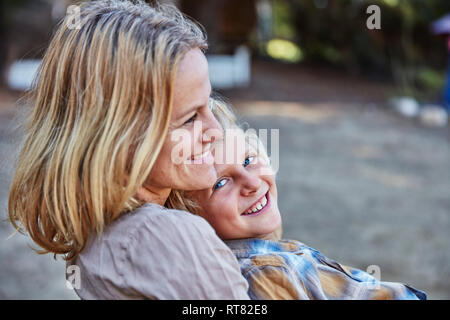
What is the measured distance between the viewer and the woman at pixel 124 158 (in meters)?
1.14

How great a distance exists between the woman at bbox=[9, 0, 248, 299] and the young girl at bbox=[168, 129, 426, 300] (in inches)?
5.0

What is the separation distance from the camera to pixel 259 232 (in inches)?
59.5

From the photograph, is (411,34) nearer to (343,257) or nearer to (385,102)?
(385,102)

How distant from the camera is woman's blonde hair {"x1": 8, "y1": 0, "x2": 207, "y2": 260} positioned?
123cm

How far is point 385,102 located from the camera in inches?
477

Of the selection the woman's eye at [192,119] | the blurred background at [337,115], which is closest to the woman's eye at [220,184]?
the woman's eye at [192,119]

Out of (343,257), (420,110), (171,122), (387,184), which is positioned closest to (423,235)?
(343,257)

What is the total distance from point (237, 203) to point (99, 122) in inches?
18.0

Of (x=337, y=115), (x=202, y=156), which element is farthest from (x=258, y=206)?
(x=337, y=115)

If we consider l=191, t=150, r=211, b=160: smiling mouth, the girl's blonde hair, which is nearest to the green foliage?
the girl's blonde hair

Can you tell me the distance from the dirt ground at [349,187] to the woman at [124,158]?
39cm

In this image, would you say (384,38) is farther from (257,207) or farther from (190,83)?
(190,83)

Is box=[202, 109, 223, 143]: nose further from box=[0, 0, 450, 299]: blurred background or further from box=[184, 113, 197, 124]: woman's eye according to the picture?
box=[0, 0, 450, 299]: blurred background

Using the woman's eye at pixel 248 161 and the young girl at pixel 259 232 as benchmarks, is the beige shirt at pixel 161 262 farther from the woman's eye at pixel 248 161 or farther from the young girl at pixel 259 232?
the woman's eye at pixel 248 161
